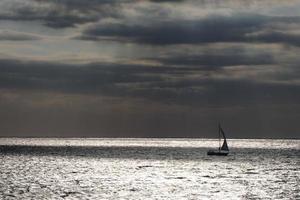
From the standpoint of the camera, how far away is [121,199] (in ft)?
265

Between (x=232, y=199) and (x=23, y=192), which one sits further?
(x=23, y=192)

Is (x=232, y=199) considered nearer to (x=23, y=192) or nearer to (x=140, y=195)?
(x=140, y=195)

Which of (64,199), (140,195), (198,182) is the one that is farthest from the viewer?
(198,182)

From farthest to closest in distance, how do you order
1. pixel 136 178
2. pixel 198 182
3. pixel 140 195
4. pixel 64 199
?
pixel 136 178, pixel 198 182, pixel 140 195, pixel 64 199

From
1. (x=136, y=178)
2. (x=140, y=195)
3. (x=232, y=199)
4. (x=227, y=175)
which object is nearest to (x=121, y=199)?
(x=140, y=195)

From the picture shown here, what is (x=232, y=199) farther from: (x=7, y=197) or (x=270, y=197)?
(x=7, y=197)

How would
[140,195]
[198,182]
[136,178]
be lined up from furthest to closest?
[136,178] < [198,182] < [140,195]

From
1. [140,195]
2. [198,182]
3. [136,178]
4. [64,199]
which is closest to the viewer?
[64,199]

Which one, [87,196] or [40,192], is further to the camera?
[40,192]

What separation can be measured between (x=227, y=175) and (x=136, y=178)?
66.7ft

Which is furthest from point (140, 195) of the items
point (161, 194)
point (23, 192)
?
point (23, 192)

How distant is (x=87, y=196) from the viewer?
8431cm

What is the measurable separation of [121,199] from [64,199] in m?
7.74

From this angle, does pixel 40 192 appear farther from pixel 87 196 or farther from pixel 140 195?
pixel 140 195
